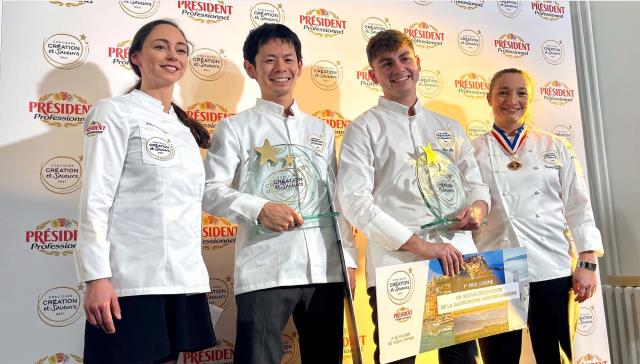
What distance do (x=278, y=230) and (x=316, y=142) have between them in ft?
1.39

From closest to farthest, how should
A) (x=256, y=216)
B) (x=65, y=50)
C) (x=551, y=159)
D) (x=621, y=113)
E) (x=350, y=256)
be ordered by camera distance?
(x=256, y=216)
(x=350, y=256)
(x=65, y=50)
(x=551, y=159)
(x=621, y=113)

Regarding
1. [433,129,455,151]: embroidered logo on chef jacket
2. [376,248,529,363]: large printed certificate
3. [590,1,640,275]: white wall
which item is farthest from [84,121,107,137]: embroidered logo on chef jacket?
[590,1,640,275]: white wall

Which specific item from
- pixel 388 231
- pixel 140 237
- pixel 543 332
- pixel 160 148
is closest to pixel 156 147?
pixel 160 148

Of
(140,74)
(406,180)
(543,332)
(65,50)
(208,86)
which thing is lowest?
(543,332)

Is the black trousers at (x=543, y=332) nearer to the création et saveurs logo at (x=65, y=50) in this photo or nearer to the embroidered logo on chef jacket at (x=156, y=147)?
the embroidered logo on chef jacket at (x=156, y=147)

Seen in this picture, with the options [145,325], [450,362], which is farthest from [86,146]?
[450,362]

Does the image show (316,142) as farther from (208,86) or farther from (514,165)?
(514,165)

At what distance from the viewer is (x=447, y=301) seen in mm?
1795

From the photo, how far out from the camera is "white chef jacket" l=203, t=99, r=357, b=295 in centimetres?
175

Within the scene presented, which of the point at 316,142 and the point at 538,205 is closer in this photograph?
the point at 316,142

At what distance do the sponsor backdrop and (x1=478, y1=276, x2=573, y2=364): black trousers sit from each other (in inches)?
23.0

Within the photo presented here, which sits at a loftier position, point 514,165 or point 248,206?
point 514,165

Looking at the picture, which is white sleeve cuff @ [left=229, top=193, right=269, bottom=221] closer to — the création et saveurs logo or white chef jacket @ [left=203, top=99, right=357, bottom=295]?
white chef jacket @ [left=203, top=99, right=357, bottom=295]

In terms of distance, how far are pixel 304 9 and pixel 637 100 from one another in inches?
86.1
